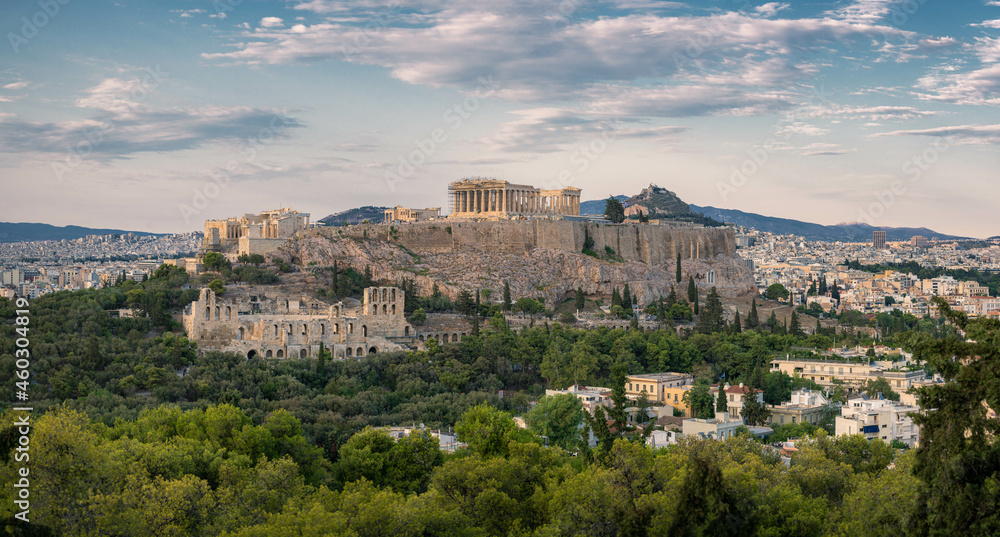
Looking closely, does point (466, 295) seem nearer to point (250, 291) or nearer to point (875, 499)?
point (250, 291)

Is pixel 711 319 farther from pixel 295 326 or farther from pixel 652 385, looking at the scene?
pixel 295 326

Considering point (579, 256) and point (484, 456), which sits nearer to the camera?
point (484, 456)

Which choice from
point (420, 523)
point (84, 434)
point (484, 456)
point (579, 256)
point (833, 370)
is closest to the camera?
point (420, 523)

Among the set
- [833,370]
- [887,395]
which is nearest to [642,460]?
[887,395]

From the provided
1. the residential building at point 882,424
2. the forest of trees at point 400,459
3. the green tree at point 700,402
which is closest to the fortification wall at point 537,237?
the forest of trees at point 400,459

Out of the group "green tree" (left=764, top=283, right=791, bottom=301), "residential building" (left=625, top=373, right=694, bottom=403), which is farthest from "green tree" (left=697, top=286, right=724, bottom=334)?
"green tree" (left=764, top=283, right=791, bottom=301)

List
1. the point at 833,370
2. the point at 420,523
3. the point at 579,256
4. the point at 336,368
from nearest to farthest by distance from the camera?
1. the point at 420,523
2. the point at 336,368
3. the point at 833,370
4. the point at 579,256

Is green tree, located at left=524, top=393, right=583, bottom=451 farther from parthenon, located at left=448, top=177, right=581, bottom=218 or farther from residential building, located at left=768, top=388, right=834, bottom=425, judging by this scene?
parthenon, located at left=448, top=177, right=581, bottom=218
